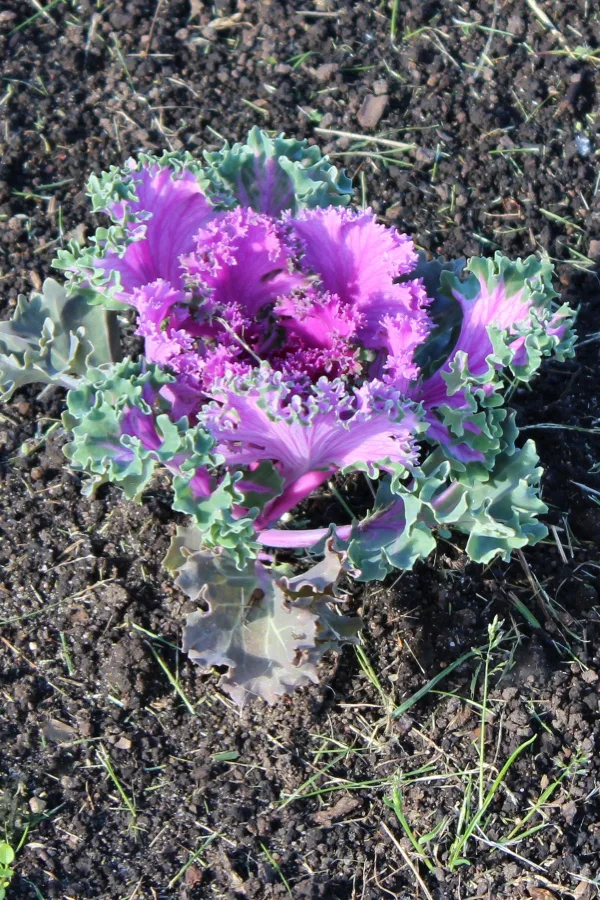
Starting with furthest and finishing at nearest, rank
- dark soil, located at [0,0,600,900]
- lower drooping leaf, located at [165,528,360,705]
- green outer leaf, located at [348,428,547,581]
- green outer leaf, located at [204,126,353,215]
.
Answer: dark soil, located at [0,0,600,900]
green outer leaf, located at [204,126,353,215]
lower drooping leaf, located at [165,528,360,705]
green outer leaf, located at [348,428,547,581]

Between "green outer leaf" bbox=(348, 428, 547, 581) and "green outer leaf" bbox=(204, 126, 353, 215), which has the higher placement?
"green outer leaf" bbox=(204, 126, 353, 215)

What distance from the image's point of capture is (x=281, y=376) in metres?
2.78

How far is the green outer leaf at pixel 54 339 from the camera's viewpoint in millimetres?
3219

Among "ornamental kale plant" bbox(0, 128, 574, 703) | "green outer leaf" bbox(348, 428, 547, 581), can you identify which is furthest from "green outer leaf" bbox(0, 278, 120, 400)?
"green outer leaf" bbox(348, 428, 547, 581)

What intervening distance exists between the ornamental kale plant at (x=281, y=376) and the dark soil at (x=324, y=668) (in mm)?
369

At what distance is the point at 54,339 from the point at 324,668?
1376mm

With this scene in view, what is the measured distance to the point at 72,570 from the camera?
3588 millimetres

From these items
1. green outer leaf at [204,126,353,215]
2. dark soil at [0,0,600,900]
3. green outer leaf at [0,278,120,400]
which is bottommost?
dark soil at [0,0,600,900]

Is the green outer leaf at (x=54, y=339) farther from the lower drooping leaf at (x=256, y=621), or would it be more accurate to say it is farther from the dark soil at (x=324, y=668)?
the lower drooping leaf at (x=256, y=621)

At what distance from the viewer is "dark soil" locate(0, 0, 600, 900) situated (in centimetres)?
329

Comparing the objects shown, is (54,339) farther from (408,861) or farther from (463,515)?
(408,861)

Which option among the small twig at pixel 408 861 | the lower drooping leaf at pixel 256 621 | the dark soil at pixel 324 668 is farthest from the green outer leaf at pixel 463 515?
the small twig at pixel 408 861

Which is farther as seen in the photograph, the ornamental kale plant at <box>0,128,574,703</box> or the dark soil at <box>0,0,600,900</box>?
the dark soil at <box>0,0,600,900</box>

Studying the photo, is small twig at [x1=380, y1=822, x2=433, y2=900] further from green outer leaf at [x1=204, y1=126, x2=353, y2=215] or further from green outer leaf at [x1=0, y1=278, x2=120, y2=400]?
green outer leaf at [x1=204, y1=126, x2=353, y2=215]
